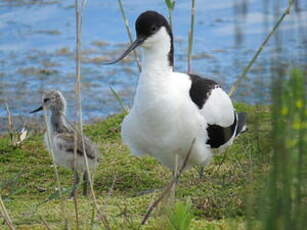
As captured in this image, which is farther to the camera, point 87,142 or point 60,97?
point 60,97

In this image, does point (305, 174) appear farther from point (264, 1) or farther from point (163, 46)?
A: point (163, 46)

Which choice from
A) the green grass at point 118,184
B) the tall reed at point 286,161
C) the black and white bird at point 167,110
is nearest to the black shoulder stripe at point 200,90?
the black and white bird at point 167,110

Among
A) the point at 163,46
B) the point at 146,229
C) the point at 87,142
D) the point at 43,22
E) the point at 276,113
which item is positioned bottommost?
the point at 43,22

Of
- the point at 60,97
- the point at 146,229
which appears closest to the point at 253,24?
the point at 60,97

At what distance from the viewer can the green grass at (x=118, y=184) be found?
14.9ft

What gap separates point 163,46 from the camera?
5598 mm

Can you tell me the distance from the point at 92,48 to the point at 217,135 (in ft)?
18.9

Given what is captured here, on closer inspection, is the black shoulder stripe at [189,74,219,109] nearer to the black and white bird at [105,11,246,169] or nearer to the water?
the black and white bird at [105,11,246,169]

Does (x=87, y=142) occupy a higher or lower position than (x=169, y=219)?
lower

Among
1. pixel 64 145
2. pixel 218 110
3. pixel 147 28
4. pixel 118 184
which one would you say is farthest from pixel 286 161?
pixel 118 184

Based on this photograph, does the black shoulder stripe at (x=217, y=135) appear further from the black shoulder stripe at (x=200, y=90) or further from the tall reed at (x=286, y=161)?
the tall reed at (x=286, y=161)

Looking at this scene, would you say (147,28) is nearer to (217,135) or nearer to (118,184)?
(217,135)

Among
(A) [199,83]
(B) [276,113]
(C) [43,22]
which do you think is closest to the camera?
(B) [276,113]

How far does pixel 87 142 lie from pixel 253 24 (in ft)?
16.5
